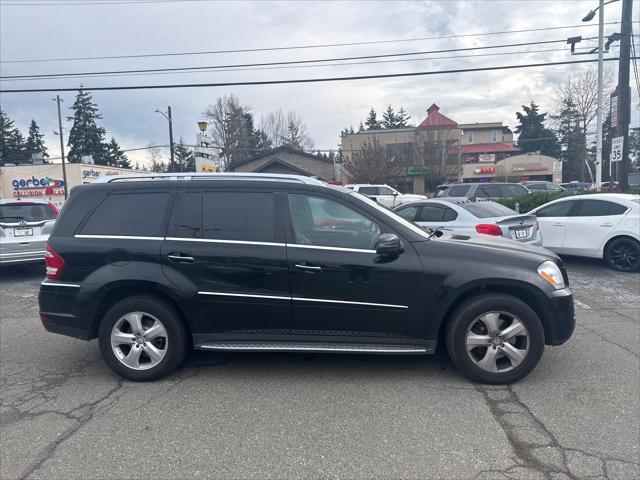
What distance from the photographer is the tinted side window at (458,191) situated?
18.4m

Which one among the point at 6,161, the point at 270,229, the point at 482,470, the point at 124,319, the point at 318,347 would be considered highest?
the point at 6,161

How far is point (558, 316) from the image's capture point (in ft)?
12.5

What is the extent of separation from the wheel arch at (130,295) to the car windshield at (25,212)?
19.4 ft

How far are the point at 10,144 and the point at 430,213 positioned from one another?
7398cm

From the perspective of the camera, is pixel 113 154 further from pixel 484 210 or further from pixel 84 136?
pixel 484 210

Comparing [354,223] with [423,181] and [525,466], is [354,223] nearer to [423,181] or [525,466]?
[525,466]

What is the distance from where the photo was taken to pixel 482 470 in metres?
2.68

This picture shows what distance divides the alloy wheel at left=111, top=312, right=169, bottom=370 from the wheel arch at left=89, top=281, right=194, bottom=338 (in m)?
0.19

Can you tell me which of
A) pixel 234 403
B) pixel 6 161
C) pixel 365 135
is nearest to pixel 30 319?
pixel 234 403

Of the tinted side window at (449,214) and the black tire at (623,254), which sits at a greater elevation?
the tinted side window at (449,214)

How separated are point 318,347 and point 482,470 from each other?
1640 mm

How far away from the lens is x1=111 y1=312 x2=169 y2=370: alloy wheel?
13.1ft

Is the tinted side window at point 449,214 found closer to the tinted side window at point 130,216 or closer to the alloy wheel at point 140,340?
the tinted side window at point 130,216

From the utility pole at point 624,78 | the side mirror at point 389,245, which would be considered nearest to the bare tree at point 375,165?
the utility pole at point 624,78
